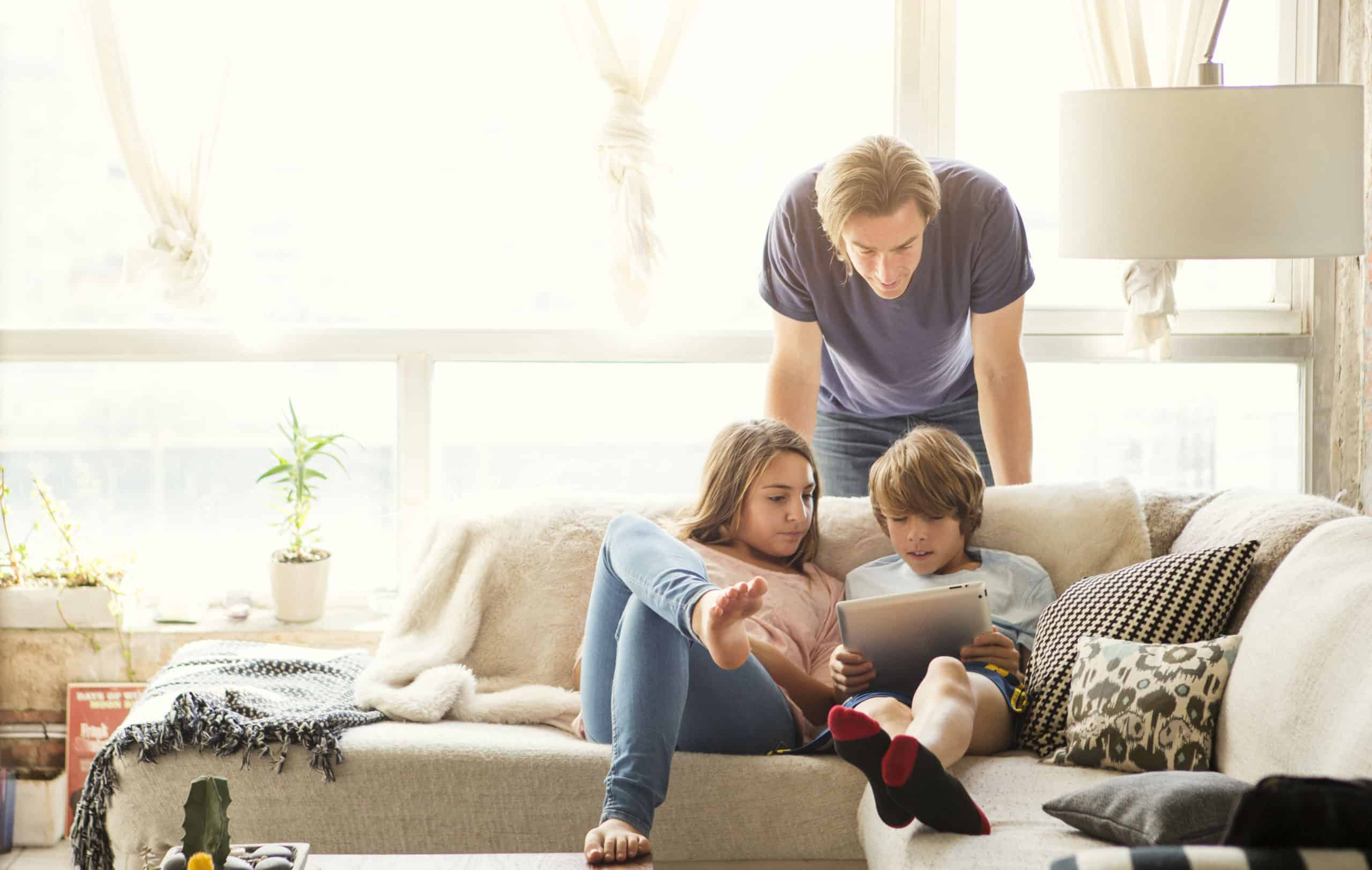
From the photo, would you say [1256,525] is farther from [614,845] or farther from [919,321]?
[614,845]

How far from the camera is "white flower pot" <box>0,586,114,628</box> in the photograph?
9.70 ft

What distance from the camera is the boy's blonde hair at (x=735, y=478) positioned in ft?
7.26

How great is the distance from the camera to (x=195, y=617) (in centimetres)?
305

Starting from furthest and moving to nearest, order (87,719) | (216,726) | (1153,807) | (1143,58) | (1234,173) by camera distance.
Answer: (1143,58)
(87,719)
(216,726)
(1234,173)
(1153,807)

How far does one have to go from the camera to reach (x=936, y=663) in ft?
6.28

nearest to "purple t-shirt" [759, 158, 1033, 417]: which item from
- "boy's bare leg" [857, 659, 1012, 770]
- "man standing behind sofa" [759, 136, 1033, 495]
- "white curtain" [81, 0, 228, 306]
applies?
"man standing behind sofa" [759, 136, 1033, 495]

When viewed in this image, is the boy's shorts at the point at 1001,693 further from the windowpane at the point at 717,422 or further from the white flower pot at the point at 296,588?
the white flower pot at the point at 296,588

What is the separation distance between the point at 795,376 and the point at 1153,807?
137 cm

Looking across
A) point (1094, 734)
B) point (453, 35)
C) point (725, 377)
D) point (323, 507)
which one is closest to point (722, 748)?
point (1094, 734)

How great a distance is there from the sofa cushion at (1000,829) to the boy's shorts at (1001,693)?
0.07 meters

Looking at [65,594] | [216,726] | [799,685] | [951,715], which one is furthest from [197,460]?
[951,715]

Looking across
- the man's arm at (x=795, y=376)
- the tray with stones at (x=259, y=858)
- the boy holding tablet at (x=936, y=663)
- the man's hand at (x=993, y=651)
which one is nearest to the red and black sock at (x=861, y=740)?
Answer: the boy holding tablet at (x=936, y=663)

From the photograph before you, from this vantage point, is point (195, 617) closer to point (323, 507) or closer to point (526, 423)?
point (323, 507)

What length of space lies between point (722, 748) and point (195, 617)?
5.52 feet
